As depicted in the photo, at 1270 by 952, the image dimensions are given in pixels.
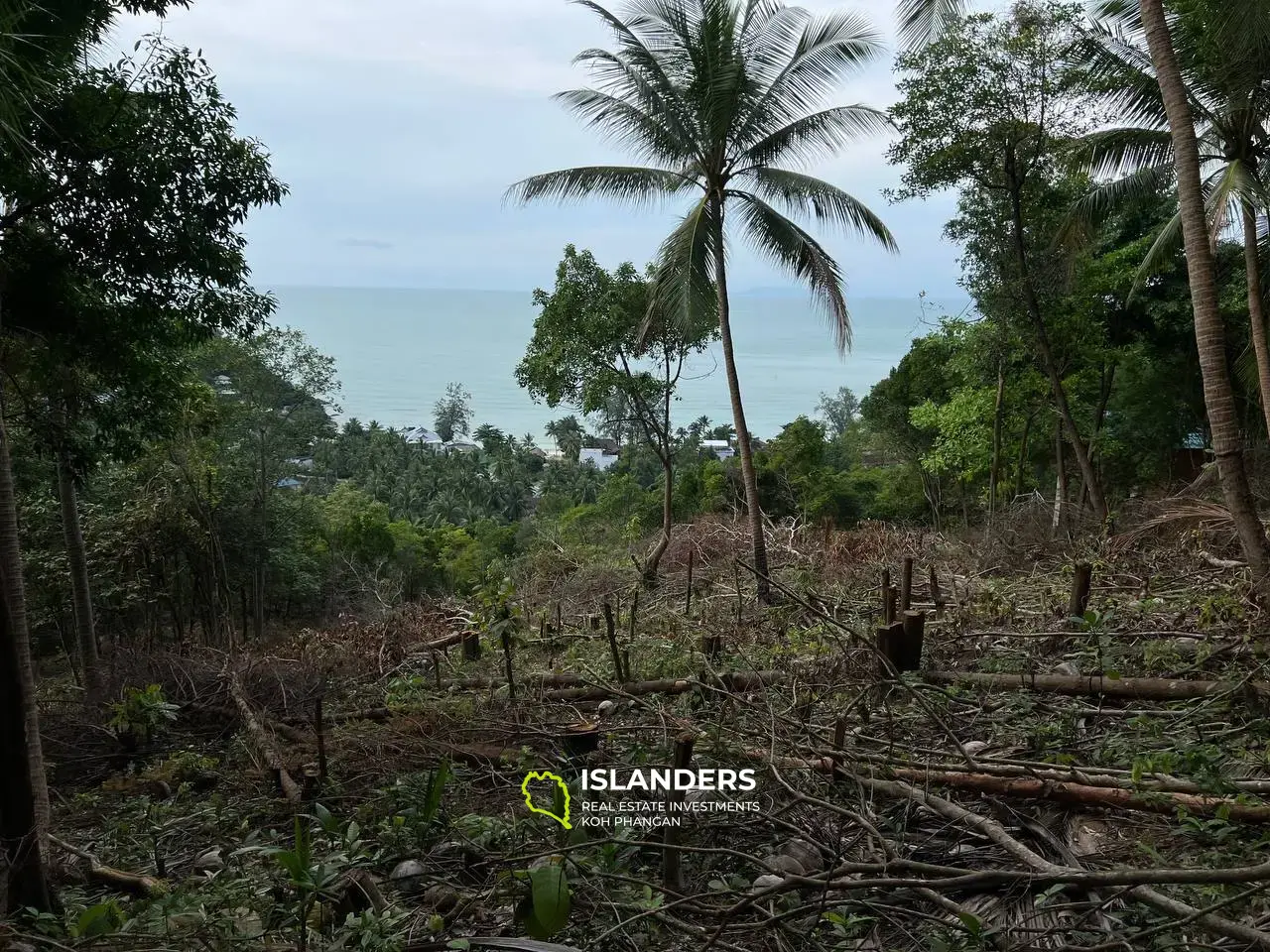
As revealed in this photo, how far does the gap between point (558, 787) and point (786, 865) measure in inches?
37.3

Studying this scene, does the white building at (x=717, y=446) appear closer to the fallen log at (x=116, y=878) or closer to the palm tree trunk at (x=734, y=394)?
the palm tree trunk at (x=734, y=394)

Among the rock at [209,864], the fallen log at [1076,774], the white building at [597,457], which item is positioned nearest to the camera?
the fallen log at [1076,774]

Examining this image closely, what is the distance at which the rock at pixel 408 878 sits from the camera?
3.56 m

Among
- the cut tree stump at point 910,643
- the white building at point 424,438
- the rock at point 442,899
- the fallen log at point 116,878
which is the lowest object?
the rock at point 442,899

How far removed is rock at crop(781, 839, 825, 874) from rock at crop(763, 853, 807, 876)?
21 millimetres

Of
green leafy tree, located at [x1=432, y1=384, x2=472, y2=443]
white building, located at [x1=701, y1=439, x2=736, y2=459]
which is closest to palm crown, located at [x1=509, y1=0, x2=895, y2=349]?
white building, located at [x1=701, y1=439, x2=736, y2=459]

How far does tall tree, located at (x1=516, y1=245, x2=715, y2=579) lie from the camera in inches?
549

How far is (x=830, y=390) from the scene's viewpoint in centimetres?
4262

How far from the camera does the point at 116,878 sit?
388 centimetres

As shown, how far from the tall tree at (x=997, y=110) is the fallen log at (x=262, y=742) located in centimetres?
960

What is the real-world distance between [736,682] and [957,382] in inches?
562

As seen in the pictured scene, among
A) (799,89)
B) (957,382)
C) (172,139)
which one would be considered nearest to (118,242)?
(172,139)

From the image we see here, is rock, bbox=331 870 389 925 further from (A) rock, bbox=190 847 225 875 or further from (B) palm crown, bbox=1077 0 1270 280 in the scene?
(B) palm crown, bbox=1077 0 1270 280

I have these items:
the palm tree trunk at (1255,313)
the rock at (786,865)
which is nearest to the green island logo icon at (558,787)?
the rock at (786,865)
